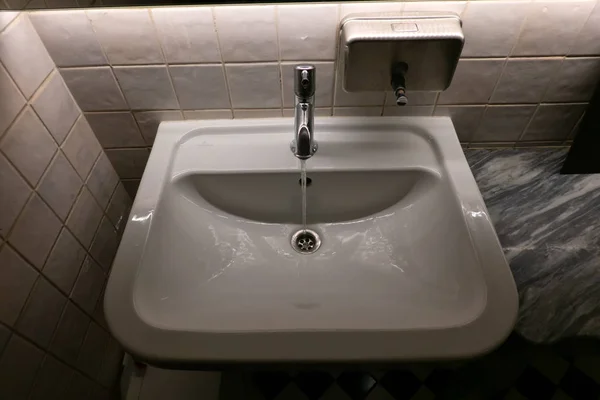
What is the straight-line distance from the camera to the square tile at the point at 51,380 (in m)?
0.64

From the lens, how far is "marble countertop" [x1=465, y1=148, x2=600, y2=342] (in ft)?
2.07

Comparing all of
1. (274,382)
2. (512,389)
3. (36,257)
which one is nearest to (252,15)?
(36,257)

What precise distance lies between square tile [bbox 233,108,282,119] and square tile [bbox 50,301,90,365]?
0.48 meters

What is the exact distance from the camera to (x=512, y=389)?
3.57ft

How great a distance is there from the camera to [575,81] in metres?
0.69

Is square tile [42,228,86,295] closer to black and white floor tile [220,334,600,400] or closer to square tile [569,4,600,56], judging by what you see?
black and white floor tile [220,334,600,400]

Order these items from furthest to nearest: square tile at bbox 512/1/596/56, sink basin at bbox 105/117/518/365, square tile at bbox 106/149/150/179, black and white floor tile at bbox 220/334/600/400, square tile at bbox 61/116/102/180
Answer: black and white floor tile at bbox 220/334/600/400, square tile at bbox 106/149/150/179, square tile at bbox 61/116/102/180, square tile at bbox 512/1/596/56, sink basin at bbox 105/117/518/365

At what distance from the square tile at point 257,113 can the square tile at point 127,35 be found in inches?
6.6

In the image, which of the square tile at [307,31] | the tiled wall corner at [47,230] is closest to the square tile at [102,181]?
the tiled wall corner at [47,230]

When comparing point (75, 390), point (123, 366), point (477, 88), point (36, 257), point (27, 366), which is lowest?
point (123, 366)

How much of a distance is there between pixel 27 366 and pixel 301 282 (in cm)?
47

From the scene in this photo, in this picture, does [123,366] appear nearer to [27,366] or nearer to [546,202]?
[27,366]

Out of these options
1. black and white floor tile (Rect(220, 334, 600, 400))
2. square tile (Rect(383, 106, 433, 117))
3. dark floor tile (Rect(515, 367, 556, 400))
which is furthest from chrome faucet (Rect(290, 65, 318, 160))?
dark floor tile (Rect(515, 367, 556, 400))

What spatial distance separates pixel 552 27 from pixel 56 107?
86 cm
